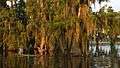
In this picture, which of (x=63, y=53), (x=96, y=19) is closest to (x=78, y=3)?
(x=96, y=19)

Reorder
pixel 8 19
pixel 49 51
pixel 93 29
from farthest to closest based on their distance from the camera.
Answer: pixel 8 19 < pixel 49 51 < pixel 93 29

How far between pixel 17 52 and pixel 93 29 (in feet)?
36.7

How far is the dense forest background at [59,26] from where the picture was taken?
120 feet

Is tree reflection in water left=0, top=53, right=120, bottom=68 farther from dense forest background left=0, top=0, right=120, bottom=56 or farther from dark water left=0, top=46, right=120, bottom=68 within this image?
dense forest background left=0, top=0, right=120, bottom=56

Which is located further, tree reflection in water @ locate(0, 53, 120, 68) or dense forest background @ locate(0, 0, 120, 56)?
dense forest background @ locate(0, 0, 120, 56)

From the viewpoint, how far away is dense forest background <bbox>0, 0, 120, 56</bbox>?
36.5 metres

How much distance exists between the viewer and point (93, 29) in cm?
3634

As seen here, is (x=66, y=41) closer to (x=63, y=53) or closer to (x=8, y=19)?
(x=63, y=53)

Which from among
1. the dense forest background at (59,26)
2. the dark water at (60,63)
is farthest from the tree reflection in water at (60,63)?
the dense forest background at (59,26)

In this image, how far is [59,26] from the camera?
37.9 meters

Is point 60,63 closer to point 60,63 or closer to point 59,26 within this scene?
point 60,63

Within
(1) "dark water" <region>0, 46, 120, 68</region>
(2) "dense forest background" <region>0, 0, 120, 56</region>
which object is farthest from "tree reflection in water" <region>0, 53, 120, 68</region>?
(2) "dense forest background" <region>0, 0, 120, 56</region>

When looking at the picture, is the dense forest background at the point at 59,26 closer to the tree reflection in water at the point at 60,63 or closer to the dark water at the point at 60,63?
the tree reflection in water at the point at 60,63

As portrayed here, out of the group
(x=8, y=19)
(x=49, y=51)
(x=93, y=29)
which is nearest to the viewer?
(x=93, y=29)
